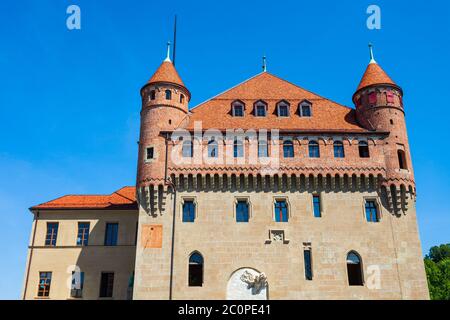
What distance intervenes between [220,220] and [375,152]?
1331 cm

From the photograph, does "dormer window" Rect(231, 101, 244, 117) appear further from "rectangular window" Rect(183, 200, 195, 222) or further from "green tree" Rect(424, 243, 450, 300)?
"green tree" Rect(424, 243, 450, 300)

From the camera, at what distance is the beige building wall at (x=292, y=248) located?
3381 centimetres

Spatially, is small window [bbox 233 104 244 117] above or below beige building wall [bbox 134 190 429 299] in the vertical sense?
above

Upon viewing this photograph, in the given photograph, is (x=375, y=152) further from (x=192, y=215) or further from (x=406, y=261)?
(x=192, y=215)

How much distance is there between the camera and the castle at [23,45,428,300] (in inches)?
1347

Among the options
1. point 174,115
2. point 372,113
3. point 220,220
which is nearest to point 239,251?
point 220,220

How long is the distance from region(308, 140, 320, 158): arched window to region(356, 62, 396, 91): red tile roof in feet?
23.5

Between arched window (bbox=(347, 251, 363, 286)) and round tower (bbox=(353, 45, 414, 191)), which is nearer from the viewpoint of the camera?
arched window (bbox=(347, 251, 363, 286))

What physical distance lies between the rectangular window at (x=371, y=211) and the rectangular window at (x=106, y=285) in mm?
21116

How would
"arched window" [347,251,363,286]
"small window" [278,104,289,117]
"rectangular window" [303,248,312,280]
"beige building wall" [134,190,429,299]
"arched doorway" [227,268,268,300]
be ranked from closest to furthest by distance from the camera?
"arched doorway" [227,268,268,300] → "beige building wall" [134,190,429,299] → "rectangular window" [303,248,312,280] → "arched window" [347,251,363,286] → "small window" [278,104,289,117]

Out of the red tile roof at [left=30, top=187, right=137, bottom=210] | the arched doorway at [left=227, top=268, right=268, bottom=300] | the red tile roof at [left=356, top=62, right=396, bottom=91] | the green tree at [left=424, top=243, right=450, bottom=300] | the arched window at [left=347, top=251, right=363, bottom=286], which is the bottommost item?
the arched doorway at [left=227, top=268, right=268, bottom=300]

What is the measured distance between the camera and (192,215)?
119 ft

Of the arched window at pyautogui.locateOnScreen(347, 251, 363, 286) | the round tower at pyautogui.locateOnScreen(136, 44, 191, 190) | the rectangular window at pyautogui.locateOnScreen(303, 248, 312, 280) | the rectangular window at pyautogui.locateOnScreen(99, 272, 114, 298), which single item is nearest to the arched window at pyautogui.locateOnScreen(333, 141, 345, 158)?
the arched window at pyautogui.locateOnScreen(347, 251, 363, 286)
